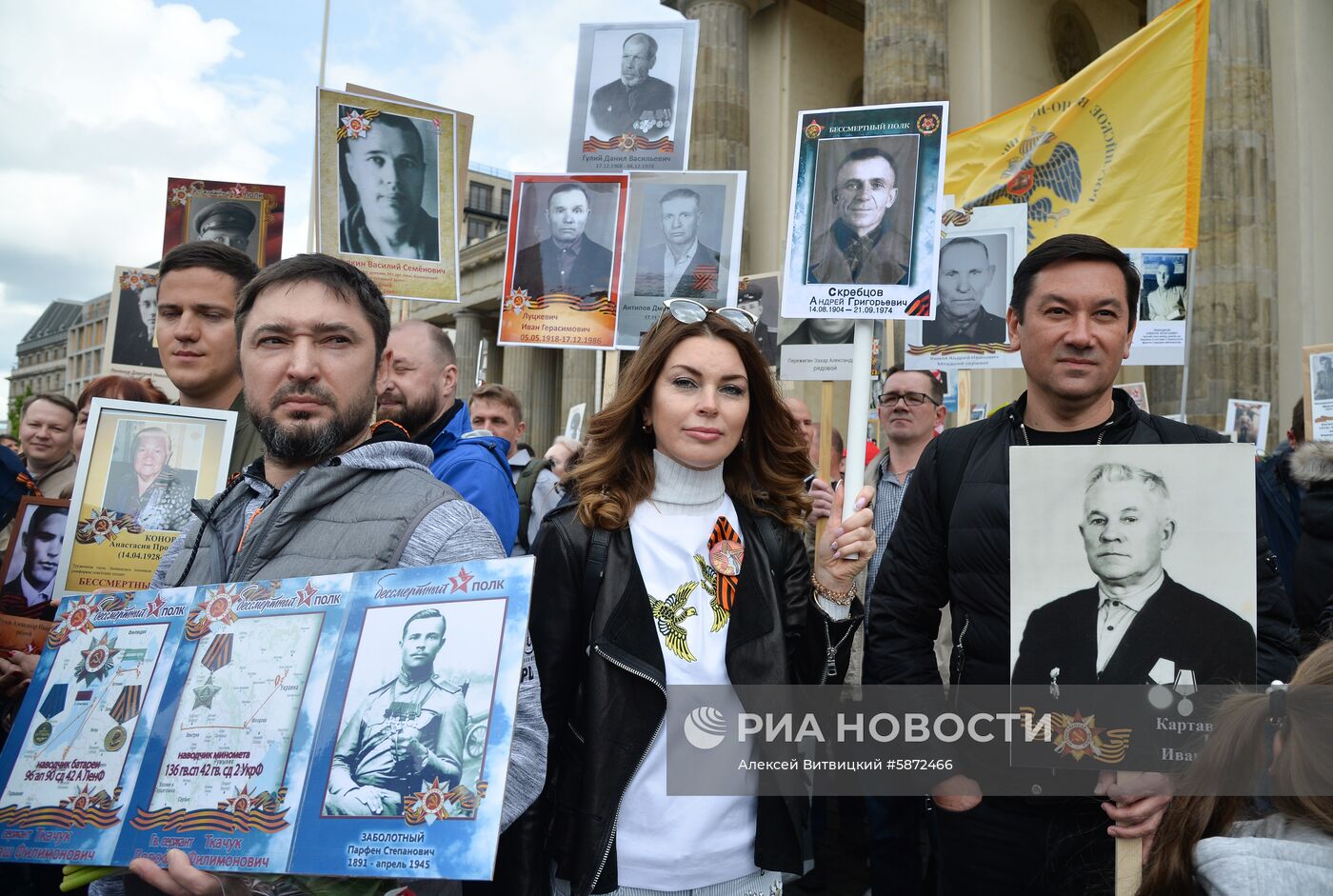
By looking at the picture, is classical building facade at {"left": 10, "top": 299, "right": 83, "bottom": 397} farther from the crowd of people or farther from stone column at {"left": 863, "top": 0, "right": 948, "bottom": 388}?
the crowd of people

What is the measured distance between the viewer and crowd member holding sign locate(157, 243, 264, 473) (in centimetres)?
295

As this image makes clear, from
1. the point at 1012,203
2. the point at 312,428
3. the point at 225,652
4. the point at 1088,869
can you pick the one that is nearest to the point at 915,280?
the point at 1088,869

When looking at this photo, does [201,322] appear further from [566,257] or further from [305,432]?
[566,257]

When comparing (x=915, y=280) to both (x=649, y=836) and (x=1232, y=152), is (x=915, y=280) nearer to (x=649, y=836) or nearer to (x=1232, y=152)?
(x=649, y=836)

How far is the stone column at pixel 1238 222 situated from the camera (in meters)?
10.2

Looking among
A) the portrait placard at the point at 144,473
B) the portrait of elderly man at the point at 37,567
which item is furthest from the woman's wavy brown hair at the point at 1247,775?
the portrait of elderly man at the point at 37,567

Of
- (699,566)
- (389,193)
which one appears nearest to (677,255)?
(389,193)

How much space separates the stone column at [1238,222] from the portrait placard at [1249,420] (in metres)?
0.69

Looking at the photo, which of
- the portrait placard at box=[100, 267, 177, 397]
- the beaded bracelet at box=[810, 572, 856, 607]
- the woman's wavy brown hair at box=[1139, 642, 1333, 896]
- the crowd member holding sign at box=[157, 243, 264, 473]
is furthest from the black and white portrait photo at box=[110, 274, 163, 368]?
the woman's wavy brown hair at box=[1139, 642, 1333, 896]

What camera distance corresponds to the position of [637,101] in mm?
5711

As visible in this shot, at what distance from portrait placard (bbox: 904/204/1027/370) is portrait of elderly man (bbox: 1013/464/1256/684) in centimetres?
434

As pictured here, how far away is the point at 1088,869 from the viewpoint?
2.12m

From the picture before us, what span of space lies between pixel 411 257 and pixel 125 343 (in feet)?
8.37

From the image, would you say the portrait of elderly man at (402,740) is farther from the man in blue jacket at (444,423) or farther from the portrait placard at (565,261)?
the portrait placard at (565,261)
